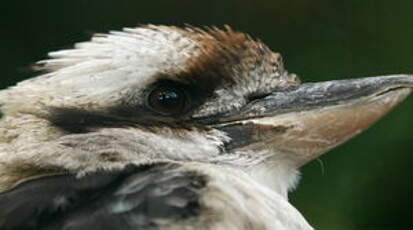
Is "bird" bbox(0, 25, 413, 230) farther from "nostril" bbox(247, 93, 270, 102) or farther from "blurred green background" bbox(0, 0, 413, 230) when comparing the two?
"blurred green background" bbox(0, 0, 413, 230)

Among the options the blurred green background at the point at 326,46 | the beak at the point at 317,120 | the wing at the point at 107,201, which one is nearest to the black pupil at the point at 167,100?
the beak at the point at 317,120

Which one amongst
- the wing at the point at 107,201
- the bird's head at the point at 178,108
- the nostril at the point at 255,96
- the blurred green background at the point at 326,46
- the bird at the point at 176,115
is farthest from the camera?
the blurred green background at the point at 326,46

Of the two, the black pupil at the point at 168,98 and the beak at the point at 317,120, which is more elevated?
the black pupil at the point at 168,98

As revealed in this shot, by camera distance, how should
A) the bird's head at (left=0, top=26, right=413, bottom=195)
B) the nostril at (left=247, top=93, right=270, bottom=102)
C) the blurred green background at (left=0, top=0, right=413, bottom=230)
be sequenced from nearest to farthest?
the bird's head at (left=0, top=26, right=413, bottom=195)
the nostril at (left=247, top=93, right=270, bottom=102)
the blurred green background at (left=0, top=0, right=413, bottom=230)

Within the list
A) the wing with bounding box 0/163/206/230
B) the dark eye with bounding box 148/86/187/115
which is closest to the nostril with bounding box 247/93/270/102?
the dark eye with bounding box 148/86/187/115

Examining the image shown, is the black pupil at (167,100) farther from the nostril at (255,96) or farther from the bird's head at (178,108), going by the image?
the nostril at (255,96)

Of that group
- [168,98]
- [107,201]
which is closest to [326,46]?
[168,98]
